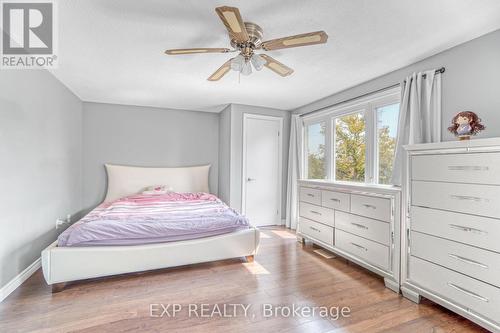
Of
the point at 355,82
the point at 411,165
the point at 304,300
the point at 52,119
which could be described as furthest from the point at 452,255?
the point at 52,119

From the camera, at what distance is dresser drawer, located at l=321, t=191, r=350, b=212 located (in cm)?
288

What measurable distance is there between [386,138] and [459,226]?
1500 millimetres

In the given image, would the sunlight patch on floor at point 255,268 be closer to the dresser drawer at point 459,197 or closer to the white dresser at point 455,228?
the white dresser at point 455,228

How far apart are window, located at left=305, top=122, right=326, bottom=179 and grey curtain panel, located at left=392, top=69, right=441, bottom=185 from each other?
5.18 feet

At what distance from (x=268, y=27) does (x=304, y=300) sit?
2.35 meters

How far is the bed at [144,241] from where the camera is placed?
7.40ft

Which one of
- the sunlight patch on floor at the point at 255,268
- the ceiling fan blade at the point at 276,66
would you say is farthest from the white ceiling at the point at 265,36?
the sunlight patch on floor at the point at 255,268

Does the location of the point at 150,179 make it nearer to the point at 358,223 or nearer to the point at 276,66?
the point at 276,66

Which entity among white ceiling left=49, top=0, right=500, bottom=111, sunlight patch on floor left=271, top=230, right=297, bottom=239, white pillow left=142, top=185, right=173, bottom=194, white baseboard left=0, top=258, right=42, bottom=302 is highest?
white ceiling left=49, top=0, right=500, bottom=111

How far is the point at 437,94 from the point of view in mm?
2375

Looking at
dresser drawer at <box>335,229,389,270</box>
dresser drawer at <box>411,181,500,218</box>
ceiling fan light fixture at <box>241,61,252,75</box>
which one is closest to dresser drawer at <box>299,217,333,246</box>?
dresser drawer at <box>335,229,389,270</box>

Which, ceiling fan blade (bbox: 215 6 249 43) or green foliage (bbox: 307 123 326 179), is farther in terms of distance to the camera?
green foliage (bbox: 307 123 326 179)

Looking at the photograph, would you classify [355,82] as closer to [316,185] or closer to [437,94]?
[437,94]

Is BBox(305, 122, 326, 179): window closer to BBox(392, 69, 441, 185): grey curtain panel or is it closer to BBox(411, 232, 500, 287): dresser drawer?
BBox(392, 69, 441, 185): grey curtain panel
